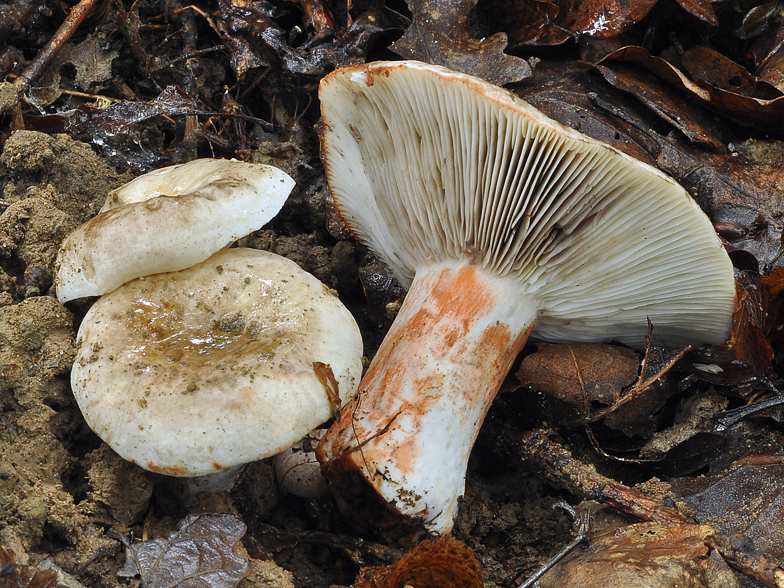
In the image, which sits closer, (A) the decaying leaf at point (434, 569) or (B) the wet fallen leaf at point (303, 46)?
(A) the decaying leaf at point (434, 569)

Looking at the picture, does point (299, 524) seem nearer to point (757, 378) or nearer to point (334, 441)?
point (334, 441)

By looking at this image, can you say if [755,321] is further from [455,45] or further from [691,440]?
[455,45]

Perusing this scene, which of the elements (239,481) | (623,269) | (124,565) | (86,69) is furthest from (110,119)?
(623,269)

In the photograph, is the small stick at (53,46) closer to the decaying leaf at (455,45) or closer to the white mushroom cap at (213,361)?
the white mushroom cap at (213,361)

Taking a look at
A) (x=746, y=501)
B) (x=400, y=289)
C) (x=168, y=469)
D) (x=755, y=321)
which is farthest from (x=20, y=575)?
(x=755, y=321)

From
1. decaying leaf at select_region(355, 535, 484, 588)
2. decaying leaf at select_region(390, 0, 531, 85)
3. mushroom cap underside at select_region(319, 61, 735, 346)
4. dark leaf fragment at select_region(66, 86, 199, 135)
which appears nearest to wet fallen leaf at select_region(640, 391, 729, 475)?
mushroom cap underside at select_region(319, 61, 735, 346)

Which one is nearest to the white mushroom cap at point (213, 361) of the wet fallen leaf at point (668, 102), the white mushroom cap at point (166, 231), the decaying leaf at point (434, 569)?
the white mushroom cap at point (166, 231)

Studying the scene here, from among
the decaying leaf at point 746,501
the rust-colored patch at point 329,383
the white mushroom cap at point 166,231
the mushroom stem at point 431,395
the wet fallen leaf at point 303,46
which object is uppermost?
the wet fallen leaf at point 303,46
